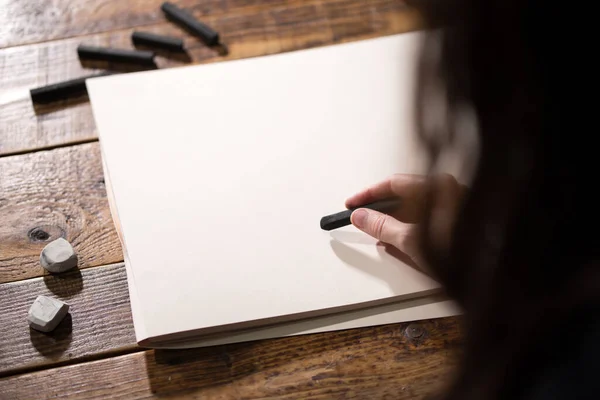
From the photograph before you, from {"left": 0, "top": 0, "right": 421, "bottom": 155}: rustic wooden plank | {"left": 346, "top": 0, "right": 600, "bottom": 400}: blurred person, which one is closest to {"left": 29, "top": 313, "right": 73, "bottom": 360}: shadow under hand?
{"left": 0, "top": 0, "right": 421, "bottom": 155}: rustic wooden plank

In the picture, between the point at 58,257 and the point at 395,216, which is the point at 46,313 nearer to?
the point at 58,257

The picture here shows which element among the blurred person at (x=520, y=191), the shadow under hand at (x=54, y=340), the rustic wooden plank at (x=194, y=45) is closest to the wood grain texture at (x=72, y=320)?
the shadow under hand at (x=54, y=340)

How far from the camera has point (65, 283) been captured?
67 cm

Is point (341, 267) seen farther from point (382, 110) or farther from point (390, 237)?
point (382, 110)

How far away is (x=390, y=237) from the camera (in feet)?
2.17

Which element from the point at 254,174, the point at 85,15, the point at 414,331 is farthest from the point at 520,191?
the point at 85,15

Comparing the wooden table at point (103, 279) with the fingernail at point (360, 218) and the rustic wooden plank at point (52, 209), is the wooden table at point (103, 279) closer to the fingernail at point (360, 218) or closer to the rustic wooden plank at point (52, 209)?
the rustic wooden plank at point (52, 209)

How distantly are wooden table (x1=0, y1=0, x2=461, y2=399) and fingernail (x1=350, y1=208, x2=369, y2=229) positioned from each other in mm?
115

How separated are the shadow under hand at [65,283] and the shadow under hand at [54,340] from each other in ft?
0.11

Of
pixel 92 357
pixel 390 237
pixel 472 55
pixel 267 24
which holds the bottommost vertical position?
pixel 92 357

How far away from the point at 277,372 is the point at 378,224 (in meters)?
0.19

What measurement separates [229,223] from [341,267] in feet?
0.45

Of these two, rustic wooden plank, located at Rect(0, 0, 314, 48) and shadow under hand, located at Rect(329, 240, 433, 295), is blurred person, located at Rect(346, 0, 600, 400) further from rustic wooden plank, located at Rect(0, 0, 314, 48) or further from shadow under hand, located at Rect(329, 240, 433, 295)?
rustic wooden plank, located at Rect(0, 0, 314, 48)

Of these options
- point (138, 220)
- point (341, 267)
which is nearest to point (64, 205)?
point (138, 220)
